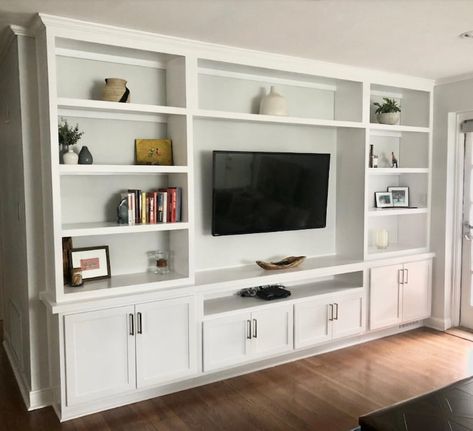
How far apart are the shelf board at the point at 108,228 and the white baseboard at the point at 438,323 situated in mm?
2855

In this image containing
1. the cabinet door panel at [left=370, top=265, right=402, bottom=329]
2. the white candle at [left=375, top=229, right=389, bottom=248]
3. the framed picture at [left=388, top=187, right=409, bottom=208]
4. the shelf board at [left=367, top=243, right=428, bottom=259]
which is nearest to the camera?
the cabinet door panel at [left=370, top=265, right=402, bottom=329]

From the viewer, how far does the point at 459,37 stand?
3.18m

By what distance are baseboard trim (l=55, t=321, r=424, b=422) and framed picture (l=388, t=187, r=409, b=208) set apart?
119 cm

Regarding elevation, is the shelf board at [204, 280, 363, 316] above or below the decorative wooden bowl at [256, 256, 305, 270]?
below

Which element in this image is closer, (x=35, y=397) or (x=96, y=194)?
(x=35, y=397)

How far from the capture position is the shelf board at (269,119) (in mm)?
3418

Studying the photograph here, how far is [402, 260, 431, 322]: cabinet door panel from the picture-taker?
4.48 m

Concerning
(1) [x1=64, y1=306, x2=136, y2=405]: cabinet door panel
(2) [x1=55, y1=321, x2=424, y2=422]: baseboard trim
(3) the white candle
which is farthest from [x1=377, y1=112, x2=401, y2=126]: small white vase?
(1) [x1=64, y1=306, x2=136, y2=405]: cabinet door panel

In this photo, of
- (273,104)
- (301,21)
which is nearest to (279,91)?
(273,104)

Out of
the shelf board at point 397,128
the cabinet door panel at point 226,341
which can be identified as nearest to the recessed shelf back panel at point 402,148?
the shelf board at point 397,128

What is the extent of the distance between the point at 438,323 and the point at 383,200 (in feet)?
4.31

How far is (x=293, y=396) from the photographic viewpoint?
3.30 meters

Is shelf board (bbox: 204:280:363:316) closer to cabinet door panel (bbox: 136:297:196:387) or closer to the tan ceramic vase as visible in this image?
cabinet door panel (bbox: 136:297:196:387)

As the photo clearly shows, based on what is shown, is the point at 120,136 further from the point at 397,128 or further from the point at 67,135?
the point at 397,128
